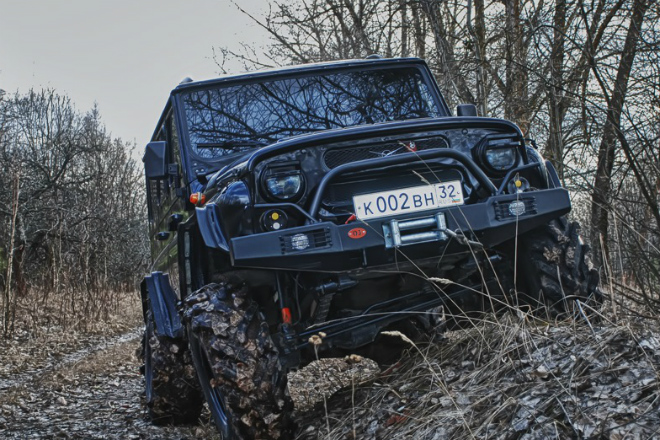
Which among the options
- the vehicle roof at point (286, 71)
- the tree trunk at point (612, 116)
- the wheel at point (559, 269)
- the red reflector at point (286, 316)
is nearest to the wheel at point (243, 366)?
the red reflector at point (286, 316)

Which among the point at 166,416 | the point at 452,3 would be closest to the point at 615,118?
the point at 166,416

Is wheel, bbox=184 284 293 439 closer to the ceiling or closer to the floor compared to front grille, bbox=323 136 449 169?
closer to the floor

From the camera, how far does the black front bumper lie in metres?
3.31

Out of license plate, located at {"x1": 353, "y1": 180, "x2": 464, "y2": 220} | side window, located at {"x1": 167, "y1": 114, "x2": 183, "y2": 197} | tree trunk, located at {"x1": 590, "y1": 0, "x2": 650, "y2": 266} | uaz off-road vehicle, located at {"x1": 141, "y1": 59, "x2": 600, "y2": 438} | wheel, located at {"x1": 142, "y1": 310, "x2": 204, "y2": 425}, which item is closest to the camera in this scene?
tree trunk, located at {"x1": 590, "y1": 0, "x2": 650, "y2": 266}

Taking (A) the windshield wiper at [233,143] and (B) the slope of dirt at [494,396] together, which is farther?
(A) the windshield wiper at [233,143]


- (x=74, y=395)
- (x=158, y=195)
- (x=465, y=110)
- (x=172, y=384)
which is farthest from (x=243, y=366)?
(x=74, y=395)

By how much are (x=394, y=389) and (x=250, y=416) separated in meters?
0.76

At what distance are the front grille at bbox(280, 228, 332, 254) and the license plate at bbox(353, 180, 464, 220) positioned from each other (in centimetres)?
24

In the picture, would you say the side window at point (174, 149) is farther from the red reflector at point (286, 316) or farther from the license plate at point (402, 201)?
the license plate at point (402, 201)

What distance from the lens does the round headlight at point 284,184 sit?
11.6 ft

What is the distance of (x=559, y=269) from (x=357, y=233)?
116 centimetres

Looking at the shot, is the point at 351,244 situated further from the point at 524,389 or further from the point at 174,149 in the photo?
the point at 174,149

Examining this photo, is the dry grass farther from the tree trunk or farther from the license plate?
the license plate

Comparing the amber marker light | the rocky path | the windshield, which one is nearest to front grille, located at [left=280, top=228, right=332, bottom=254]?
the amber marker light
